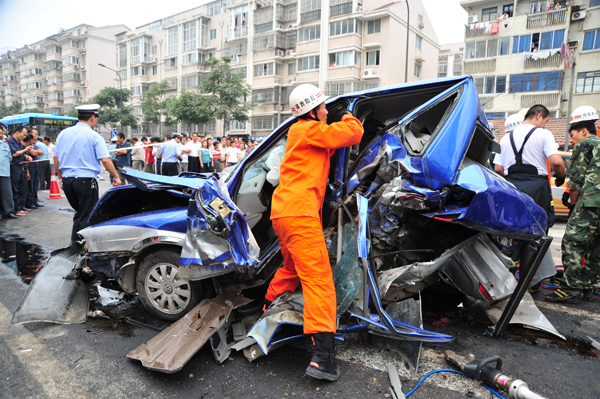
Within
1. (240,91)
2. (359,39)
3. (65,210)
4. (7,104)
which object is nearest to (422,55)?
(359,39)

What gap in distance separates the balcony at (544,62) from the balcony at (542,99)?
208 centimetres

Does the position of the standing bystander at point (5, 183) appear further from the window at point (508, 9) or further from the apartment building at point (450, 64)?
the apartment building at point (450, 64)

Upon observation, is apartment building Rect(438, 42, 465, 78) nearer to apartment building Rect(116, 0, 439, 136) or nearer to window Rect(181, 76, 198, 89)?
apartment building Rect(116, 0, 439, 136)

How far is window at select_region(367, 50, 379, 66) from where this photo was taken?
33.7 m

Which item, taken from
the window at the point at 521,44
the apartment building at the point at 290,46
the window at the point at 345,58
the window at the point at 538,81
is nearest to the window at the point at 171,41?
the apartment building at the point at 290,46

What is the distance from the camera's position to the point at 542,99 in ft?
90.9

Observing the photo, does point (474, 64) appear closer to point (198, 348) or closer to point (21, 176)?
point (21, 176)

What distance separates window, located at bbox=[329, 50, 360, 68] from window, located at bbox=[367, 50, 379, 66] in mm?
960

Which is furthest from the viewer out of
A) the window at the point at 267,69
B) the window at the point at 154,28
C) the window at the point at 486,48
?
the window at the point at 154,28

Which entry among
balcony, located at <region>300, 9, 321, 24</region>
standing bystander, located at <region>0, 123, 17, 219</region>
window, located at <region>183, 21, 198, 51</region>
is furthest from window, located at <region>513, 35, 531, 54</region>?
window, located at <region>183, 21, 198, 51</region>

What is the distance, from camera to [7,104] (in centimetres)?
7969

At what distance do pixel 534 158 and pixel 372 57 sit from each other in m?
32.4

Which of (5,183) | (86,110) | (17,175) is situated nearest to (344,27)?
(17,175)

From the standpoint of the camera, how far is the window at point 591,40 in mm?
26422
